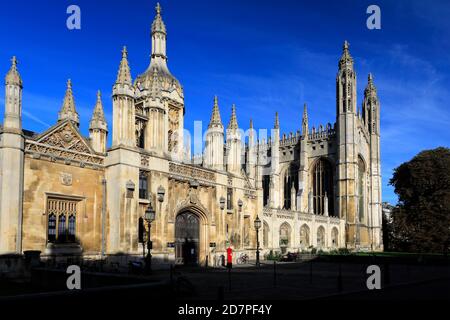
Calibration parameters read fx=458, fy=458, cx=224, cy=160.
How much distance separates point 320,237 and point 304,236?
5673 mm

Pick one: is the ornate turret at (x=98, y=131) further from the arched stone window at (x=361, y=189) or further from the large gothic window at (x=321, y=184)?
the arched stone window at (x=361, y=189)

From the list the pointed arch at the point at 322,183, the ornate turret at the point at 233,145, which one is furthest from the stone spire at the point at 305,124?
the ornate turret at the point at 233,145

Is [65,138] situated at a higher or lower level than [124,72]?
lower

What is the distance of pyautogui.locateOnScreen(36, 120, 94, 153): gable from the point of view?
2262cm

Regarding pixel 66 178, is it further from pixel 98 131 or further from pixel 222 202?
pixel 222 202

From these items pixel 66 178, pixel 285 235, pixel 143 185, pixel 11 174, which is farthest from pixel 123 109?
pixel 285 235

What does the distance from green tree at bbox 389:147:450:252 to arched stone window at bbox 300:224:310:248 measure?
10859mm

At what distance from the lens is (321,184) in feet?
264

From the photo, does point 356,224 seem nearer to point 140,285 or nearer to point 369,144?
point 369,144
